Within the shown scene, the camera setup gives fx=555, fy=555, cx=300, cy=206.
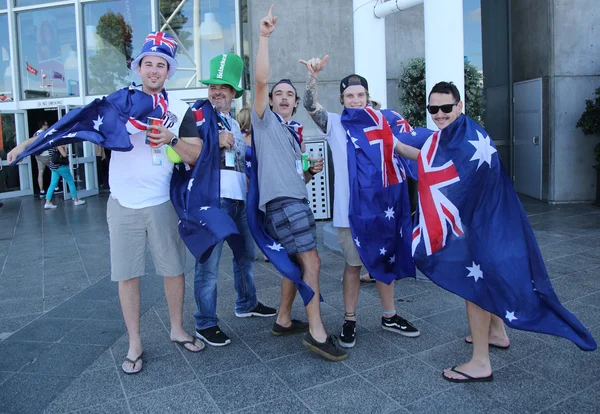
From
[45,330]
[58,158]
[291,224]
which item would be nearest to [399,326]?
[291,224]

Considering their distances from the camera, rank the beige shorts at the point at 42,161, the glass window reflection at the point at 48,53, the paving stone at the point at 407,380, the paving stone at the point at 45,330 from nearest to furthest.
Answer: the paving stone at the point at 407,380, the paving stone at the point at 45,330, the beige shorts at the point at 42,161, the glass window reflection at the point at 48,53

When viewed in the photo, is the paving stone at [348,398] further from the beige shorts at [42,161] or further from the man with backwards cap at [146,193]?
the beige shorts at [42,161]

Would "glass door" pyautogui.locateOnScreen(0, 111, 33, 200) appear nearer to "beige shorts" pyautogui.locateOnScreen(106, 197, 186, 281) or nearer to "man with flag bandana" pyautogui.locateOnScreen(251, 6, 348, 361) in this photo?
"beige shorts" pyautogui.locateOnScreen(106, 197, 186, 281)

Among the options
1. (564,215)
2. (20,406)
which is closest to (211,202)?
(20,406)

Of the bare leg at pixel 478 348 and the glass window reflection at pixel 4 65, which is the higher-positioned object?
the glass window reflection at pixel 4 65

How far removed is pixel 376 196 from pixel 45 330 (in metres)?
2.71

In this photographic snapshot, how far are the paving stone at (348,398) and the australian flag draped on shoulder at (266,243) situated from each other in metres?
0.60

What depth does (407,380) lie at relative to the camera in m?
3.17

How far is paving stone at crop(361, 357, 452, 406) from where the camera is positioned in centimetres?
301

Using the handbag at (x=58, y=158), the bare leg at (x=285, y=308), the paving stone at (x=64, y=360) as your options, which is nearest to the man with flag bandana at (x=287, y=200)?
the bare leg at (x=285, y=308)

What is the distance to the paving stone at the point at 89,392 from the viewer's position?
119 inches

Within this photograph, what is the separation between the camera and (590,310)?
165 inches

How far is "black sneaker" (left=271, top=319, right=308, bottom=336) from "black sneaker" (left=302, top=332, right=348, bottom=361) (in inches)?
15.3

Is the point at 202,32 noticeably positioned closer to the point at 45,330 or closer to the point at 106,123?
the point at 45,330
